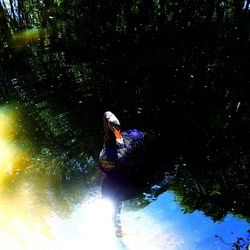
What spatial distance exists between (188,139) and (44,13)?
14866 mm

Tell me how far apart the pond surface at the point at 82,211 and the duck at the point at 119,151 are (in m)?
0.40

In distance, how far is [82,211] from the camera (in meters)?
8.41

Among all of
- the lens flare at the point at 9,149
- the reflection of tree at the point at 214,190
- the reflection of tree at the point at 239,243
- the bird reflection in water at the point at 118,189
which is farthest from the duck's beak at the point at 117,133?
the reflection of tree at the point at 239,243

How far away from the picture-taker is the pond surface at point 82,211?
7.56 m

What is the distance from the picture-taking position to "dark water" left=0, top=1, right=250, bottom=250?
793 cm

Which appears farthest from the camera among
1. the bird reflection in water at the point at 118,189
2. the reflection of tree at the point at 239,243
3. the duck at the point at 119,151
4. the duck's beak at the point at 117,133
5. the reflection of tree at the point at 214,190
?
the duck's beak at the point at 117,133

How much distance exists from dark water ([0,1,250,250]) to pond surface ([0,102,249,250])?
1.0 inches

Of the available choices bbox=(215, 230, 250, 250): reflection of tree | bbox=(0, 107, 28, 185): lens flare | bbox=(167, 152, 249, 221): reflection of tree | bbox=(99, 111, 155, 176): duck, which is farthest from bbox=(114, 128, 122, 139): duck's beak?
bbox=(215, 230, 250, 250): reflection of tree

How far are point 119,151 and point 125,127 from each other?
7.45 ft

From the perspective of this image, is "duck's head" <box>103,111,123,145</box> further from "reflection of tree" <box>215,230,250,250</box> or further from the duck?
"reflection of tree" <box>215,230,250,250</box>

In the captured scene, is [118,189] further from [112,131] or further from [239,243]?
[239,243]

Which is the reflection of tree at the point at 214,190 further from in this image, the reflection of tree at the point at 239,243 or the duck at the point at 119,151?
the duck at the point at 119,151

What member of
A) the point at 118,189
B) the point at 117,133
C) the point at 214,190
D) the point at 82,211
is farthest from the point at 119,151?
the point at 214,190

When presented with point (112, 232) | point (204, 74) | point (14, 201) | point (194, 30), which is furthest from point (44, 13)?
point (112, 232)
